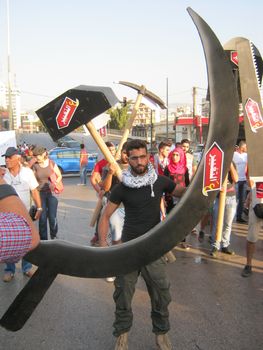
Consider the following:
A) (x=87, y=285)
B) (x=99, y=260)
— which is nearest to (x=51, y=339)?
(x=87, y=285)

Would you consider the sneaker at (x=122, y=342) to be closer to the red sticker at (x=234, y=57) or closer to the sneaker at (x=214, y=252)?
the red sticker at (x=234, y=57)

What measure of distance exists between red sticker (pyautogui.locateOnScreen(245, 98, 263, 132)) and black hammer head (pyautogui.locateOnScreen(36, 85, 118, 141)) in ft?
4.06

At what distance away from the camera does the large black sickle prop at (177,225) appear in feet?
6.46

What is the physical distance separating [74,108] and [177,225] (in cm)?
103

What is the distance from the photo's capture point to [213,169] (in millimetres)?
2039

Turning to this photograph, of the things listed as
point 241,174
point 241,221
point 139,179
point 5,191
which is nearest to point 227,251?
point 241,221

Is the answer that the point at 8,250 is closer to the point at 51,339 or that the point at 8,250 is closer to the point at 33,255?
the point at 33,255

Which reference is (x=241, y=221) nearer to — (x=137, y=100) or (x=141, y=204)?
(x=137, y=100)

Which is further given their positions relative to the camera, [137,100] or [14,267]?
[14,267]

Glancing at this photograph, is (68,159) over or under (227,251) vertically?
over

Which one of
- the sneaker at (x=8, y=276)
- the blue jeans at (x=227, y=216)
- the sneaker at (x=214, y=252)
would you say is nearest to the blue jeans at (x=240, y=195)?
the blue jeans at (x=227, y=216)

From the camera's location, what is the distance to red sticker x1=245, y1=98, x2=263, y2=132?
3.14 m

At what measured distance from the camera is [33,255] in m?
2.06

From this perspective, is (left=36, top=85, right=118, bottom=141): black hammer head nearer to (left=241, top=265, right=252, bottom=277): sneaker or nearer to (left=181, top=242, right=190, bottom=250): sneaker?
(left=241, top=265, right=252, bottom=277): sneaker
